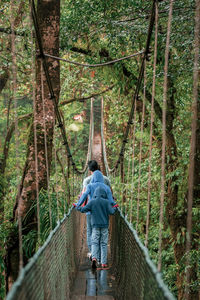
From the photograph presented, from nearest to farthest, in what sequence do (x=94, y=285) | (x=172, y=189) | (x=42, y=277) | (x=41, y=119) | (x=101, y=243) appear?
1. (x=42, y=277)
2. (x=94, y=285)
3. (x=41, y=119)
4. (x=101, y=243)
5. (x=172, y=189)

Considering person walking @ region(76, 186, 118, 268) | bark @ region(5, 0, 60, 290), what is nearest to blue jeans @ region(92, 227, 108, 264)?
person walking @ region(76, 186, 118, 268)

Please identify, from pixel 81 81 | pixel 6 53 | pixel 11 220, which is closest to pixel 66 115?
pixel 81 81

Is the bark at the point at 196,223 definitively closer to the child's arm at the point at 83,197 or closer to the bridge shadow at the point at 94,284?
the bridge shadow at the point at 94,284

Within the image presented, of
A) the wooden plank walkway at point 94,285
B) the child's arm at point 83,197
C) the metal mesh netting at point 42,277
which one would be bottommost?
the wooden plank walkway at point 94,285

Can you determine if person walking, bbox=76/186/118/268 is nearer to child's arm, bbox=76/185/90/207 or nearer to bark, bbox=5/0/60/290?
child's arm, bbox=76/185/90/207

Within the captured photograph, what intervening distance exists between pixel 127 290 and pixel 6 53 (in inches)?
99.3

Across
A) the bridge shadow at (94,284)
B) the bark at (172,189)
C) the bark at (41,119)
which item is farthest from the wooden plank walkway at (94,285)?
the bark at (172,189)

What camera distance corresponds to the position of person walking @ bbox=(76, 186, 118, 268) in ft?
8.34

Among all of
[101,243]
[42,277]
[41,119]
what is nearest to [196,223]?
[101,243]

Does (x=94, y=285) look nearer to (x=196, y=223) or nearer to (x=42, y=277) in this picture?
(x=196, y=223)

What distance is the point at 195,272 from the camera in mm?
2463

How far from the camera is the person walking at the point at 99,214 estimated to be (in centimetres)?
254

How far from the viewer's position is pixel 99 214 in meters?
2.55

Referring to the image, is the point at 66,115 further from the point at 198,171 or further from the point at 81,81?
the point at 198,171
